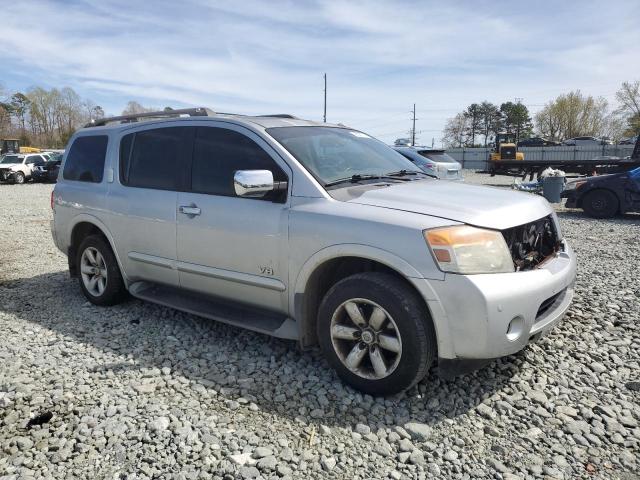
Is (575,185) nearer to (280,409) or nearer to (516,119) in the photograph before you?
(280,409)

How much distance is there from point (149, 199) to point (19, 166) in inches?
1104

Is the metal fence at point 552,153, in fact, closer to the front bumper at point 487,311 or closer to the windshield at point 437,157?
the windshield at point 437,157

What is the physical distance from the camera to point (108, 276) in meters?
4.90

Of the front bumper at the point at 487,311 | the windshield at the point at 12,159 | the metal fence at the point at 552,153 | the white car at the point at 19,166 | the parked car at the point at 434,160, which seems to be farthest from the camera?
the metal fence at the point at 552,153

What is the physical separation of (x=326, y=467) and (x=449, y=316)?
1.05 metres

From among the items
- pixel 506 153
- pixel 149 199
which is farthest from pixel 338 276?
pixel 506 153

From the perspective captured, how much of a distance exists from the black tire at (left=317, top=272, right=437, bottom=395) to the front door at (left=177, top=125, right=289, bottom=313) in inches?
22.0

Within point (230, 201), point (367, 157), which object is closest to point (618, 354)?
point (367, 157)

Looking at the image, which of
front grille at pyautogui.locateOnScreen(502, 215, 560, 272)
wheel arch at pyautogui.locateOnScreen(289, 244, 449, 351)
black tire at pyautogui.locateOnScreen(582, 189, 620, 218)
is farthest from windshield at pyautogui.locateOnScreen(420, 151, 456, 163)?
wheel arch at pyautogui.locateOnScreen(289, 244, 449, 351)

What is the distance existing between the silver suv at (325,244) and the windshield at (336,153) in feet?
0.06

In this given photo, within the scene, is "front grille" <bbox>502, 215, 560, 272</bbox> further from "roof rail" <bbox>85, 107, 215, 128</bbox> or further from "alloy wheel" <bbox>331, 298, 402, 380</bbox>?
"roof rail" <bbox>85, 107, 215, 128</bbox>

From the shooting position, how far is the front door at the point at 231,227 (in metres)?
3.57

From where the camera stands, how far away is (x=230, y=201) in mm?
3824

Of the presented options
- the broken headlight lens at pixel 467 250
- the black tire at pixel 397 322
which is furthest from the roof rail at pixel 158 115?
the broken headlight lens at pixel 467 250
